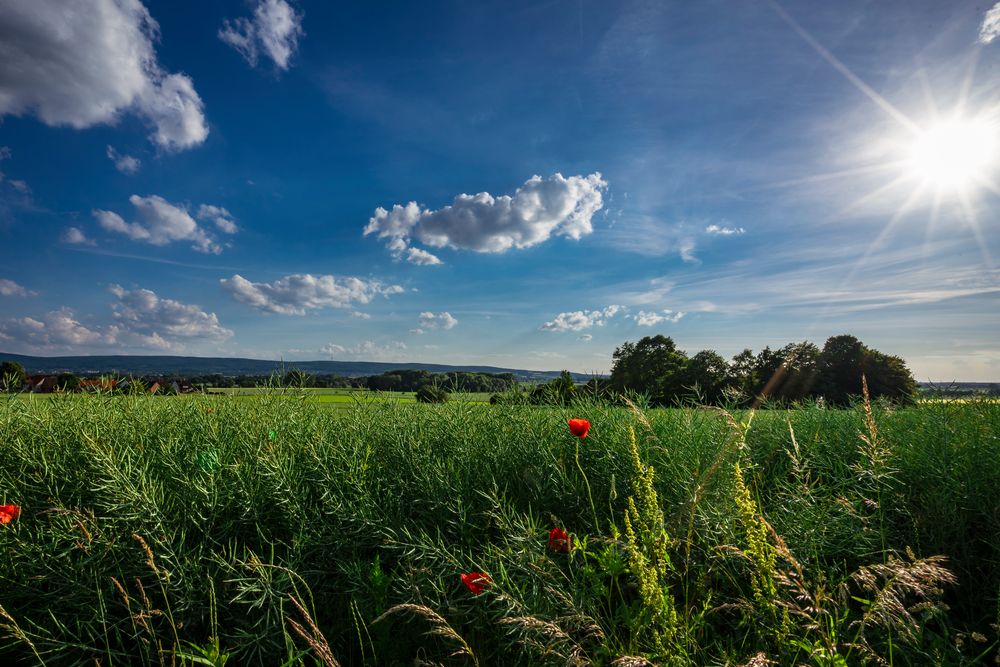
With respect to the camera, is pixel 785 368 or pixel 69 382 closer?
pixel 69 382

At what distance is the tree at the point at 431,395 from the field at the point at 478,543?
559 millimetres

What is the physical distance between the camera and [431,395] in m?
5.33

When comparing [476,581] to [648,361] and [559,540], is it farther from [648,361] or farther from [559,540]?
[648,361]

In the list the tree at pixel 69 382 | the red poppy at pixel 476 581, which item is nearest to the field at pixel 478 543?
the red poppy at pixel 476 581

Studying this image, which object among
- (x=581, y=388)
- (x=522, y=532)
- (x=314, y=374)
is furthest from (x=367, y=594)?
(x=581, y=388)

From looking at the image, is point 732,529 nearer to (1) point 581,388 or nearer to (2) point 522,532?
(2) point 522,532

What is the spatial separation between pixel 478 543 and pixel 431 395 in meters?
2.40

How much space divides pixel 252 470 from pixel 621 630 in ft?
8.52

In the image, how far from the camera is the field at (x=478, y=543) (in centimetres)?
215

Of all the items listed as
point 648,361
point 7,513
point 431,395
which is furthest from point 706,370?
point 7,513

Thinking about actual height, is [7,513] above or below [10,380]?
below

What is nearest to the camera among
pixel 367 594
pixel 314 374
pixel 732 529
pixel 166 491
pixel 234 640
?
pixel 234 640

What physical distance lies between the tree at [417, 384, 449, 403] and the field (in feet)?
1.83

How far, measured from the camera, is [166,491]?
322 centimetres
